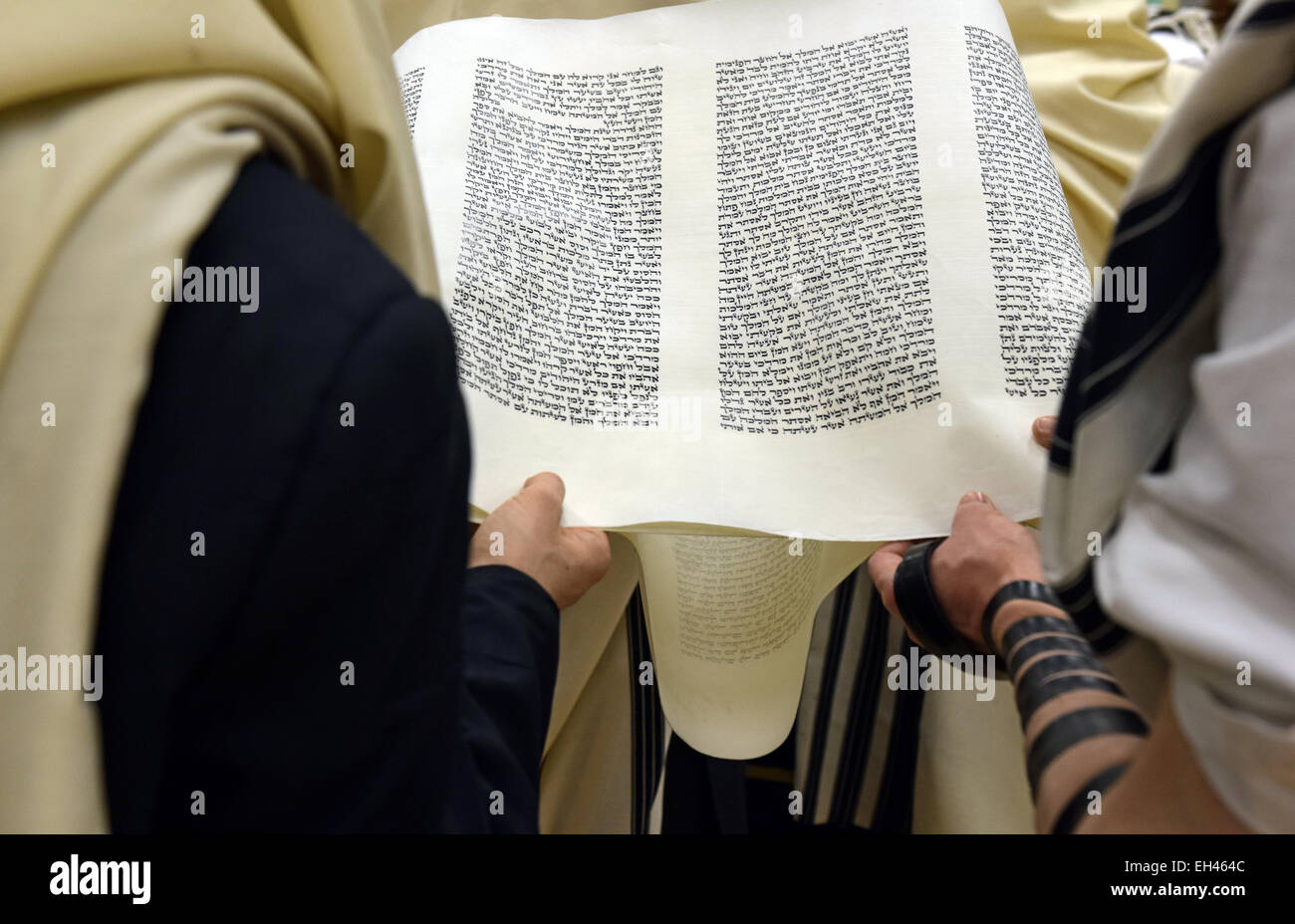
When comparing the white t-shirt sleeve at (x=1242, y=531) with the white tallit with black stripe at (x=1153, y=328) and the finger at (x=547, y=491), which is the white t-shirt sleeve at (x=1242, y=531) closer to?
the white tallit with black stripe at (x=1153, y=328)

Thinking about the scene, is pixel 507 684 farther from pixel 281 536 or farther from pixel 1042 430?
pixel 1042 430

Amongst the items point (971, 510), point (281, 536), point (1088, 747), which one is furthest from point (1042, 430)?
point (281, 536)

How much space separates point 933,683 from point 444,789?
0.43 metres

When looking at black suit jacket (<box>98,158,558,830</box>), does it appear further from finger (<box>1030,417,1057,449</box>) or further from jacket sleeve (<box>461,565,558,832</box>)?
finger (<box>1030,417,1057,449</box>)

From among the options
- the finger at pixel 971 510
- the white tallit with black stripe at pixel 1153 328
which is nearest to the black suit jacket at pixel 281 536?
the white tallit with black stripe at pixel 1153 328

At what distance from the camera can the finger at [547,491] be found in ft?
1.69

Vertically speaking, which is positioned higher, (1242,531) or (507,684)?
(1242,531)

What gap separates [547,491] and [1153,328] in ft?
1.06

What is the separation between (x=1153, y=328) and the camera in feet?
0.87

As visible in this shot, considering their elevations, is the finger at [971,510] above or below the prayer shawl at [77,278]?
below

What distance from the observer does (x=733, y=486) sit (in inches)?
20.3

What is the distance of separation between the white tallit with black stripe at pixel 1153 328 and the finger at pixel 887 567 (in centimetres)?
27

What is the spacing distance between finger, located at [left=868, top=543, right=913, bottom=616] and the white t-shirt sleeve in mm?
307
